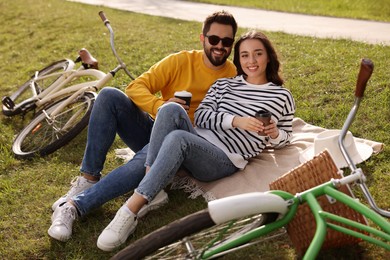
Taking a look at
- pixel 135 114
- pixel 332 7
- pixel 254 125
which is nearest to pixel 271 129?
pixel 254 125

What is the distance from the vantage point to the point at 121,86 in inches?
231

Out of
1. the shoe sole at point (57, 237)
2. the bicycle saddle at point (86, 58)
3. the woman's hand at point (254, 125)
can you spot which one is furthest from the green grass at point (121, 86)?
the bicycle saddle at point (86, 58)

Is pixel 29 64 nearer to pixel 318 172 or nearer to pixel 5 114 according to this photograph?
pixel 5 114

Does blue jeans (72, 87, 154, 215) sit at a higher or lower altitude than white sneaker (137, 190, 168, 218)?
higher

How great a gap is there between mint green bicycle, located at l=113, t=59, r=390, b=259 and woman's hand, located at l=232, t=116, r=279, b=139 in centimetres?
69

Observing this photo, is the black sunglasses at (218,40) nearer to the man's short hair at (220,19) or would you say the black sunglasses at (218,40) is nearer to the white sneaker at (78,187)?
the man's short hair at (220,19)

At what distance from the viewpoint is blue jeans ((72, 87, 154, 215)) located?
10.1 feet

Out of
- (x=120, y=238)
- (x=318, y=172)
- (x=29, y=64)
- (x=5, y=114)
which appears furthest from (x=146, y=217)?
(x=29, y=64)

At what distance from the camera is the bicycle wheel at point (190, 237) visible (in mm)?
2061

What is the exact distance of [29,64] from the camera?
7434 mm

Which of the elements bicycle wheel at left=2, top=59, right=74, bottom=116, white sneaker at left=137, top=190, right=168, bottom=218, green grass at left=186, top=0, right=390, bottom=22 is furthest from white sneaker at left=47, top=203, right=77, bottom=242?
green grass at left=186, top=0, right=390, bottom=22

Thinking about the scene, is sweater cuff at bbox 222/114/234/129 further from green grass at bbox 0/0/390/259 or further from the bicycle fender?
the bicycle fender

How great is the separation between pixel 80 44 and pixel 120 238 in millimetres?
5693

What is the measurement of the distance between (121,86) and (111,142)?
8.59 ft
